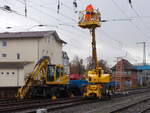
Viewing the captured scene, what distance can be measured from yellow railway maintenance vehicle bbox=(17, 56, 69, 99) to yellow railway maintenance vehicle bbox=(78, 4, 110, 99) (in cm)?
297

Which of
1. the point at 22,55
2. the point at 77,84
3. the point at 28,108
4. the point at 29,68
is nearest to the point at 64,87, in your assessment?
the point at 77,84

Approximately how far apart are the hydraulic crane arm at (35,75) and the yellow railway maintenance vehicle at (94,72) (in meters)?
4.10

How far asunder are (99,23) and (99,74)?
15.1 feet

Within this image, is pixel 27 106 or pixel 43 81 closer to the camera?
pixel 27 106

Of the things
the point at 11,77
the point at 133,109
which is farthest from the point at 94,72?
the point at 11,77

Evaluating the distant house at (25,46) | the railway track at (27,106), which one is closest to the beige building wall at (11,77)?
the distant house at (25,46)

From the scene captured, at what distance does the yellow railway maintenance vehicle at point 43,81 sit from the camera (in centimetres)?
2947

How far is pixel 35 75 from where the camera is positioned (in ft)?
98.1

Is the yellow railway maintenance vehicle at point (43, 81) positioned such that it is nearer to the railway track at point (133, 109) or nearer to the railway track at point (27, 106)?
the railway track at point (27, 106)

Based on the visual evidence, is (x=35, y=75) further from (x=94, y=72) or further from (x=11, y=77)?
(x=11, y=77)

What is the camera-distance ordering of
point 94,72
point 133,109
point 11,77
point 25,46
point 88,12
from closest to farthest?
1. point 133,109
2. point 94,72
3. point 88,12
4. point 11,77
5. point 25,46

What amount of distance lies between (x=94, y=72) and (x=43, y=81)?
465cm

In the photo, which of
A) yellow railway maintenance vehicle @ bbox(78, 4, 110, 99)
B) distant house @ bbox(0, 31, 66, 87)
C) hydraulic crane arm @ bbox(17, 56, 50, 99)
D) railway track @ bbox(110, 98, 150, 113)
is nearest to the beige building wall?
distant house @ bbox(0, 31, 66, 87)

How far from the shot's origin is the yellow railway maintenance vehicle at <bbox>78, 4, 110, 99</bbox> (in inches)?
1115
